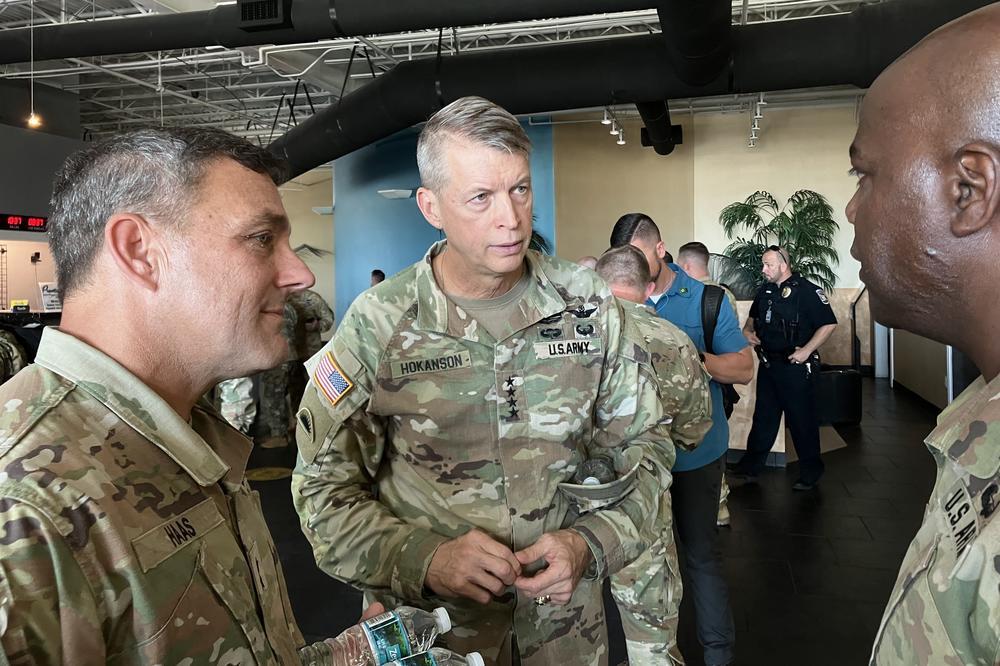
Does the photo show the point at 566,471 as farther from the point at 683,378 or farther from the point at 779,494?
the point at 779,494

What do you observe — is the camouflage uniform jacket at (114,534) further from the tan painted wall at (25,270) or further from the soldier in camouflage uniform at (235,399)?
the tan painted wall at (25,270)

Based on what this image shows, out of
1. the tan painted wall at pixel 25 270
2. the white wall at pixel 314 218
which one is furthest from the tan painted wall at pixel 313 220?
the tan painted wall at pixel 25 270

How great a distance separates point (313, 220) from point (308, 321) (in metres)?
11.1

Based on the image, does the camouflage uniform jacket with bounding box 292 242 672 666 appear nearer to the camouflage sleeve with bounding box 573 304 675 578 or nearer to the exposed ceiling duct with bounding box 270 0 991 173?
the camouflage sleeve with bounding box 573 304 675 578

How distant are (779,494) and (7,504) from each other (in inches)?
214

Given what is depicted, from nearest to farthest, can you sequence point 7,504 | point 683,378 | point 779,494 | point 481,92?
point 7,504
point 683,378
point 779,494
point 481,92

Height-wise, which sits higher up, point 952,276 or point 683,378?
point 952,276

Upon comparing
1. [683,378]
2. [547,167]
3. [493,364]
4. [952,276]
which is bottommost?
[683,378]

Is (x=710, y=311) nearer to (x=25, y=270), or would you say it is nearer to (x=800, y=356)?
(x=800, y=356)

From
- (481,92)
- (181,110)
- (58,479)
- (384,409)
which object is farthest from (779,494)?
(181,110)

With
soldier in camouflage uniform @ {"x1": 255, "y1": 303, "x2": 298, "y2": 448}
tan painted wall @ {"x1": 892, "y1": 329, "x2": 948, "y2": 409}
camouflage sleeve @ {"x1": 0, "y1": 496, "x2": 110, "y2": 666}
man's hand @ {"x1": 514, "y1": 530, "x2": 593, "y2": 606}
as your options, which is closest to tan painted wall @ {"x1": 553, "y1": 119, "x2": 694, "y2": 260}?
tan painted wall @ {"x1": 892, "y1": 329, "x2": 948, "y2": 409}

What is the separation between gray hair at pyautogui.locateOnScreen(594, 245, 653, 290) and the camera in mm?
2791

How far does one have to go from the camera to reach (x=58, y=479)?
72cm

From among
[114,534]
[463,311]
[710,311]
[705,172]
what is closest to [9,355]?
[710,311]
